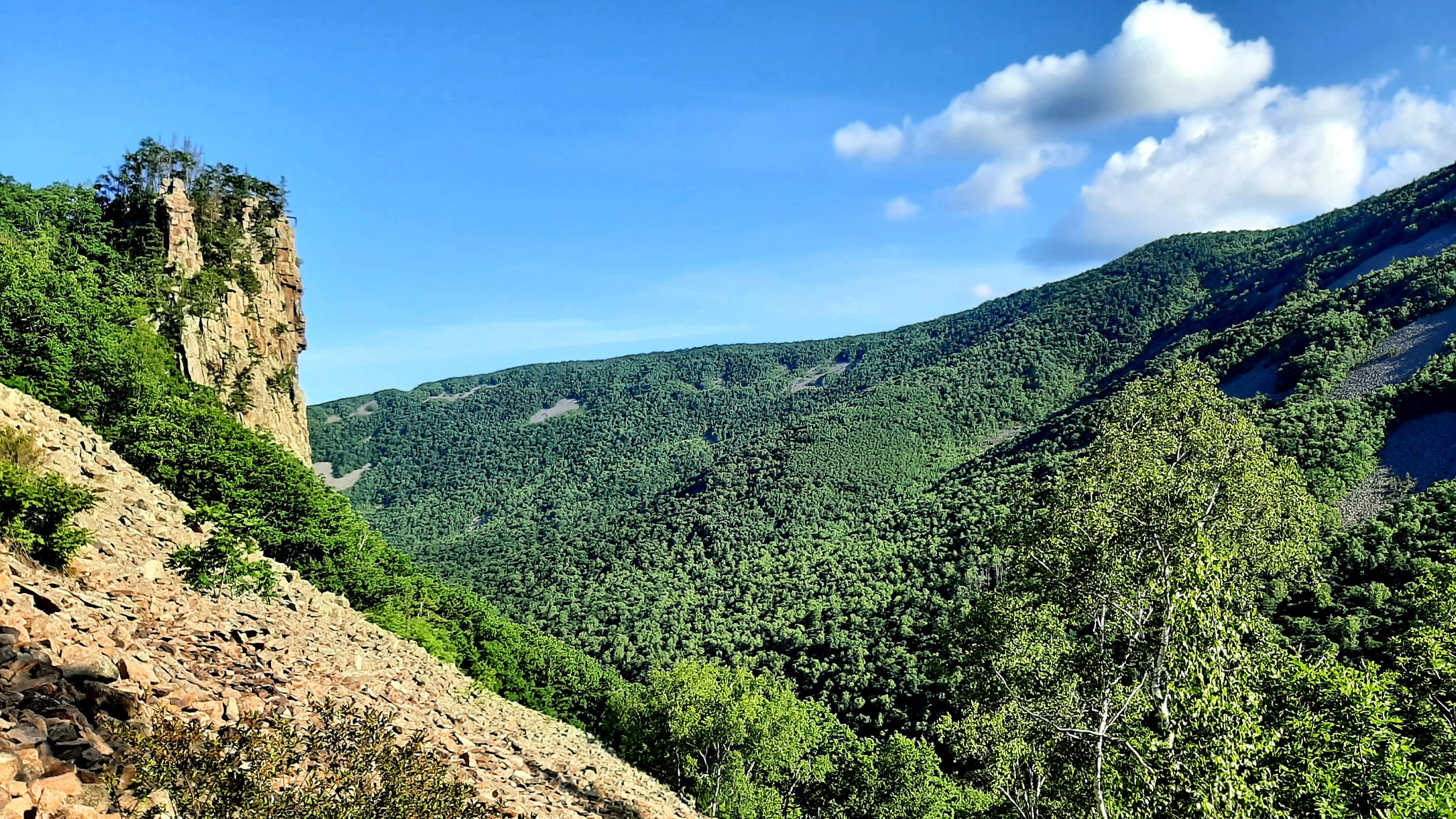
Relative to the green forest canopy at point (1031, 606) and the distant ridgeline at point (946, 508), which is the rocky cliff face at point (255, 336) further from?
the distant ridgeline at point (946, 508)

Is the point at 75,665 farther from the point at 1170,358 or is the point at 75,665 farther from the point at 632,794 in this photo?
the point at 1170,358

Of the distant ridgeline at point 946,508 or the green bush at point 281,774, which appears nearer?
the green bush at point 281,774

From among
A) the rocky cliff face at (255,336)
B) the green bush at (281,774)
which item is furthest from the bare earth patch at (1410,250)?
the green bush at (281,774)

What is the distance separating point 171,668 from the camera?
12.2m

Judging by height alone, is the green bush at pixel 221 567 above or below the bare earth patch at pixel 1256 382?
above

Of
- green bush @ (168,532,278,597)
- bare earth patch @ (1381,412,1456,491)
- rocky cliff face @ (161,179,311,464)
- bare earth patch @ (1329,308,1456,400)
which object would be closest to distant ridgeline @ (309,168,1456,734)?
bare earth patch @ (1381,412,1456,491)

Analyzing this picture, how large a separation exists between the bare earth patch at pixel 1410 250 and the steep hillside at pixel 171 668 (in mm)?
153939

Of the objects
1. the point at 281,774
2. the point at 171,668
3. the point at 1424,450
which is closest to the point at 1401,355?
the point at 1424,450

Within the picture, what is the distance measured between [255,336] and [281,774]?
5255 centimetres

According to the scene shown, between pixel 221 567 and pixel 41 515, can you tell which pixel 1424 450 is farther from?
pixel 41 515

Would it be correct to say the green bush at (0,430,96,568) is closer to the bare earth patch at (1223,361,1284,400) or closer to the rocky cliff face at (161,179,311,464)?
the rocky cliff face at (161,179,311,464)

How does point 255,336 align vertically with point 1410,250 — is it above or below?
below

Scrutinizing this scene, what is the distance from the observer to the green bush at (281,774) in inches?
314

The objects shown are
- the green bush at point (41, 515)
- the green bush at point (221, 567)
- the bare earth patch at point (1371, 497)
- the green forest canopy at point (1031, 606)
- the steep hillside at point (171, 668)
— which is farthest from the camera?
the bare earth patch at point (1371, 497)
